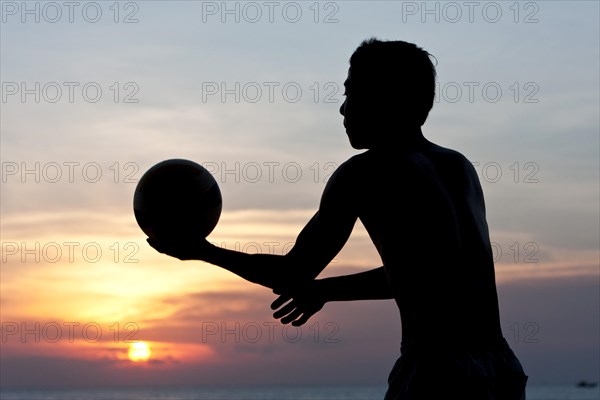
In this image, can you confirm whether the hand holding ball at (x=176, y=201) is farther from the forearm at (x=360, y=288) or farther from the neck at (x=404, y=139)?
the neck at (x=404, y=139)

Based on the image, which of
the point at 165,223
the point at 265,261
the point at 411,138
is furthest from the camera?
the point at 165,223

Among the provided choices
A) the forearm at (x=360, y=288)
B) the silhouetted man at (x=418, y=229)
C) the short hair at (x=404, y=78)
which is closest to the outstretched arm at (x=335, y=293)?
the forearm at (x=360, y=288)

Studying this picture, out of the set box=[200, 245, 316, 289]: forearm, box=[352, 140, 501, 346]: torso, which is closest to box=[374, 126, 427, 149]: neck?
box=[352, 140, 501, 346]: torso

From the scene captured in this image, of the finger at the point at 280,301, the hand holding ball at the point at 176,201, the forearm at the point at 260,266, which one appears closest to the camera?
the forearm at the point at 260,266

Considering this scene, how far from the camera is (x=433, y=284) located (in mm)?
4125

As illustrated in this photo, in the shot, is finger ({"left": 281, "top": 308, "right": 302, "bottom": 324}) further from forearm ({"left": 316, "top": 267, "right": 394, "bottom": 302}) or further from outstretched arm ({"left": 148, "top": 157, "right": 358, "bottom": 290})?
outstretched arm ({"left": 148, "top": 157, "right": 358, "bottom": 290})

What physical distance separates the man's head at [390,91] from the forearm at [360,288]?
0.82 meters

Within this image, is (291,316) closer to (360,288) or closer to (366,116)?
(360,288)

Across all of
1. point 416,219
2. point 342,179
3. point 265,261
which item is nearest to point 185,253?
point 265,261

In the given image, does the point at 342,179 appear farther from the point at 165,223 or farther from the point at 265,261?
the point at 165,223

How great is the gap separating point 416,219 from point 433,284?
0.28 metres

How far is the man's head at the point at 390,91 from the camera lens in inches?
173

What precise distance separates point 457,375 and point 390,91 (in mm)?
1294

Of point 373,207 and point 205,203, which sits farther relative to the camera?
point 205,203
